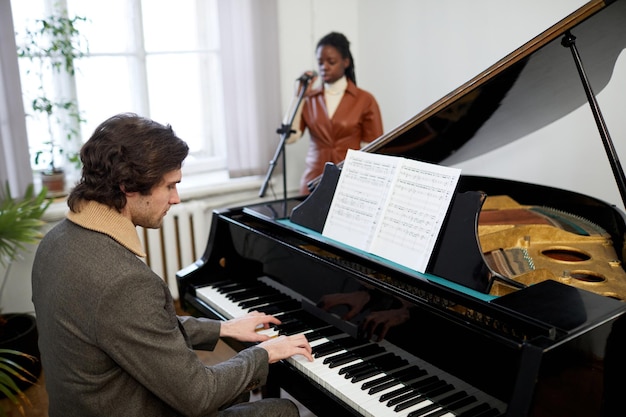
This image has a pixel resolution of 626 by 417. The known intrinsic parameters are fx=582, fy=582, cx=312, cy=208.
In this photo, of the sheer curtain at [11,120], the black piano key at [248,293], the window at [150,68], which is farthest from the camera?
the window at [150,68]

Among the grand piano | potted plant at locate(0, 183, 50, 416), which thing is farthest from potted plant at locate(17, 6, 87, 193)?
the grand piano

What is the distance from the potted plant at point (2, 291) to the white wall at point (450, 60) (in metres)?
1.75

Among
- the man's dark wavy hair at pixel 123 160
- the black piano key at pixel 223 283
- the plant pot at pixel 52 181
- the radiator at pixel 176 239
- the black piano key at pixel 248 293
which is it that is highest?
the man's dark wavy hair at pixel 123 160

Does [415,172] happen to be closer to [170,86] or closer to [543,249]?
[543,249]

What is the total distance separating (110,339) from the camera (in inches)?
47.8

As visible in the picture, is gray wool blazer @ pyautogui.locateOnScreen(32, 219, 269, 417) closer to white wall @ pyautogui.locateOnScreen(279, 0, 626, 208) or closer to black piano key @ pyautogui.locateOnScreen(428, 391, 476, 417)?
black piano key @ pyautogui.locateOnScreen(428, 391, 476, 417)

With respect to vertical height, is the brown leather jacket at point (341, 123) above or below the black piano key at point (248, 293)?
above

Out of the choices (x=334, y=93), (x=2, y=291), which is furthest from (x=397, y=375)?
(x=2, y=291)

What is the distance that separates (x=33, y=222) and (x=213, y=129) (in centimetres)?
160

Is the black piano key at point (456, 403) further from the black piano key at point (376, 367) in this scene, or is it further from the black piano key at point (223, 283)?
the black piano key at point (223, 283)

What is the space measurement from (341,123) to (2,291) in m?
2.03

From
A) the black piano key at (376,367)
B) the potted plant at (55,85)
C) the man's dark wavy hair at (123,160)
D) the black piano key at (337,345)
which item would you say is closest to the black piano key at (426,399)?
the black piano key at (376,367)

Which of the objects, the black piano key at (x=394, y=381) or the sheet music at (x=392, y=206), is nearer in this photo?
the black piano key at (x=394, y=381)

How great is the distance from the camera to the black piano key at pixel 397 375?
1413mm
